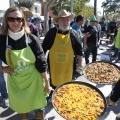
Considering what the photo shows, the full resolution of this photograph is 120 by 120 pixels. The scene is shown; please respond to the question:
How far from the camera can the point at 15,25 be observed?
2684 mm

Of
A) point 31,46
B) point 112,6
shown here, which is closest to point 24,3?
point 112,6

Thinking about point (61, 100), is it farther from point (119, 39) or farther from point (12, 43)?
point (119, 39)

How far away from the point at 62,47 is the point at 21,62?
1409 millimetres

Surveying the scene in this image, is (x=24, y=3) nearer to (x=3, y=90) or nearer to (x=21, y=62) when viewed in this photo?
(x=3, y=90)

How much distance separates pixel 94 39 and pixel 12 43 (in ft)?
15.5

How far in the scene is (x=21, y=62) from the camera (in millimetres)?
2680

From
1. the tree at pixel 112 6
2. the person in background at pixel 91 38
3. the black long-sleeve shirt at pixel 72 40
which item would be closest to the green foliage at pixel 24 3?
the tree at pixel 112 6

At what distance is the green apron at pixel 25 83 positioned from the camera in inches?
106

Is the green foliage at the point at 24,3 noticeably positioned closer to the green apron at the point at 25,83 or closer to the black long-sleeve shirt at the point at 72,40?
the black long-sleeve shirt at the point at 72,40

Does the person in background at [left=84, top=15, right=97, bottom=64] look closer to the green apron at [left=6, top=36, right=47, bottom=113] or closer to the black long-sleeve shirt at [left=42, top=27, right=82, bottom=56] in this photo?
the black long-sleeve shirt at [left=42, top=27, right=82, bottom=56]

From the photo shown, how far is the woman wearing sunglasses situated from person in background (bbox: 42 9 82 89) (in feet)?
3.76

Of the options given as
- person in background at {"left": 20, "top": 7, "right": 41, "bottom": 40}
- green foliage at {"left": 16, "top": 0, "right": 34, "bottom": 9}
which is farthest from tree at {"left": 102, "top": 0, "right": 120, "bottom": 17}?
person in background at {"left": 20, "top": 7, "right": 41, "bottom": 40}

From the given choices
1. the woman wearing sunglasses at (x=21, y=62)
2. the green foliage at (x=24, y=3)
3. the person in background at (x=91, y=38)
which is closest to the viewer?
the woman wearing sunglasses at (x=21, y=62)

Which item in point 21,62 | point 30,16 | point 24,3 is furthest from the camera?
point 24,3
